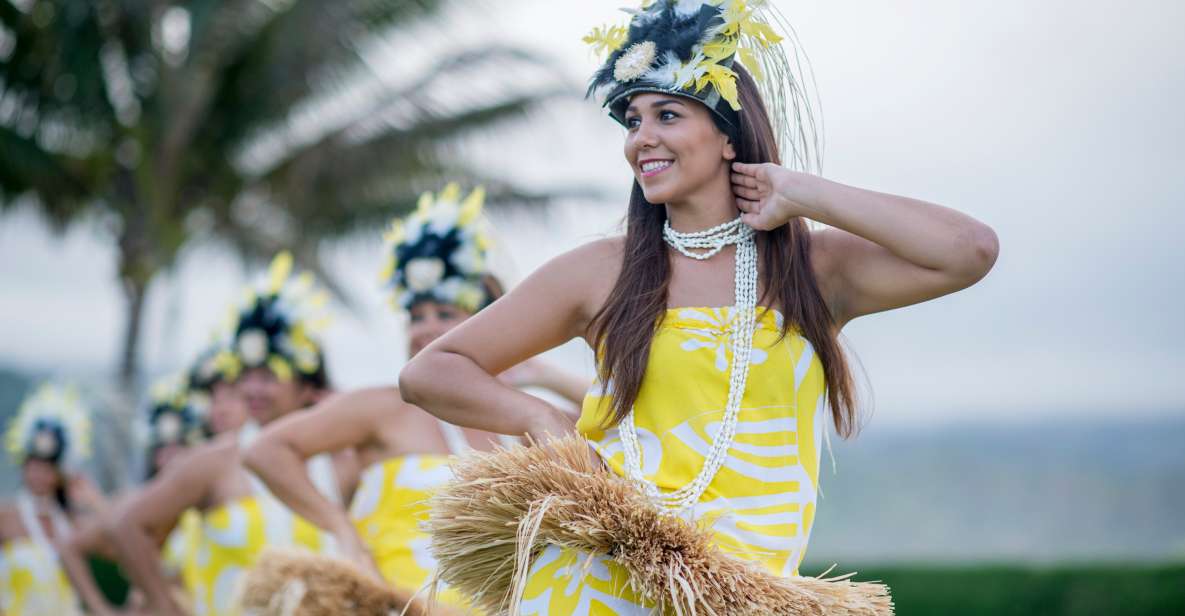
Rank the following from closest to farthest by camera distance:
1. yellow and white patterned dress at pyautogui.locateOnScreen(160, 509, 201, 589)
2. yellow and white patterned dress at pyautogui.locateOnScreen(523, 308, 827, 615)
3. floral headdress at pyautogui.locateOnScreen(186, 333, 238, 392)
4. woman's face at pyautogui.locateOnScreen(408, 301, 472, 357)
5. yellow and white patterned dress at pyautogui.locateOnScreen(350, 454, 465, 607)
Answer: yellow and white patterned dress at pyautogui.locateOnScreen(523, 308, 827, 615) → yellow and white patterned dress at pyautogui.locateOnScreen(350, 454, 465, 607) → woman's face at pyautogui.locateOnScreen(408, 301, 472, 357) → floral headdress at pyautogui.locateOnScreen(186, 333, 238, 392) → yellow and white patterned dress at pyautogui.locateOnScreen(160, 509, 201, 589)

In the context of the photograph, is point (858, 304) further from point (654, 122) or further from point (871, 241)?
point (654, 122)

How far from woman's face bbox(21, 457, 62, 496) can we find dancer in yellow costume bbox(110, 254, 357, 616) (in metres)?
2.96

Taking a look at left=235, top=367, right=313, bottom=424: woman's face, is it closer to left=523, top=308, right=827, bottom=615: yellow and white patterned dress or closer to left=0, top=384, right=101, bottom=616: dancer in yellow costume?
left=523, top=308, right=827, bottom=615: yellow and white patterned dress

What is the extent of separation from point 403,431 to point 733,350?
186cm

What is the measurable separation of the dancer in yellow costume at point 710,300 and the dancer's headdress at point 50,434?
22.3ft

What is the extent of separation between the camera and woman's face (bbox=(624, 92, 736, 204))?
266cm

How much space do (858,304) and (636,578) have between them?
743mm

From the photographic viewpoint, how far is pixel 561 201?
44.1 ft

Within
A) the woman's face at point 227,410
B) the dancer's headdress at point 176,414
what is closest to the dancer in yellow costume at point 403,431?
the woman's face at point 227,410

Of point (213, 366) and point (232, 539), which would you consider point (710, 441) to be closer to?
point (232, 539)

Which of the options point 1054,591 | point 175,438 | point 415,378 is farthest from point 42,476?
point 415,378

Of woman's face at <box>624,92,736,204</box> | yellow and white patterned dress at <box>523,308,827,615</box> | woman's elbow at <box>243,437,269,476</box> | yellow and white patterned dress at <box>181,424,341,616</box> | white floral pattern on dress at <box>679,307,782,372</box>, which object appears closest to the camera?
Answer: yellow and white patterned dress at <box>523,308,827,615</box>

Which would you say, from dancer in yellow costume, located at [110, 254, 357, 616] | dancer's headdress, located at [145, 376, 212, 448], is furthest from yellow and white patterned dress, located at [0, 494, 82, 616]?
dancer in yellow costume, located at [110, 254, 357, 616]

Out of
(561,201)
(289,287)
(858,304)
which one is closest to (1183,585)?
(289,287)
